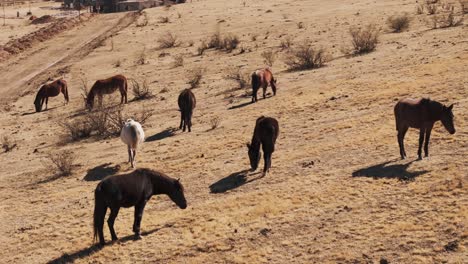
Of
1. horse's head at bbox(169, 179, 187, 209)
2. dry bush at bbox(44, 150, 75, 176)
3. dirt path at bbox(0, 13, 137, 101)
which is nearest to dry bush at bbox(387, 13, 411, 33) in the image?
dry bush at bbox(44, 150, 75, 176)

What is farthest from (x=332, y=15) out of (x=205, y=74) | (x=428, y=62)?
(x=428, y=62)

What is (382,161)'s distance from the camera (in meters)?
12.4

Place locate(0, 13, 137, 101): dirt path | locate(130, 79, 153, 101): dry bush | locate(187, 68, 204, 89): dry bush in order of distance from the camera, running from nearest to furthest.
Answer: locate(130, 79, 153, 101): dry bush → locate(187, 68, 204, 89): dry bush → locate(0, 13, 137, 101): dirt path

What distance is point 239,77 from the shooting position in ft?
76.4

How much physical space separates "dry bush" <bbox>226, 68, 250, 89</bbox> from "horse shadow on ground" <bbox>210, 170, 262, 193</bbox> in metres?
9.86

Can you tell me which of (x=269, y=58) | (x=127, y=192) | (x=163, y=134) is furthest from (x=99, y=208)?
(x=269, y=58)

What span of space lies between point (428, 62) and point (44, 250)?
16.0 m

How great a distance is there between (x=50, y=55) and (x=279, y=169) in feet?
108

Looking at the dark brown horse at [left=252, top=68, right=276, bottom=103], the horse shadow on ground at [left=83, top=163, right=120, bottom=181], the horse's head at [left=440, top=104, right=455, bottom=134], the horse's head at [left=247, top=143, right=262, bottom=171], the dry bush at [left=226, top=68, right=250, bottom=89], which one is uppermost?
the horse's head at [left=440, top=104, right=455, bottom=134]

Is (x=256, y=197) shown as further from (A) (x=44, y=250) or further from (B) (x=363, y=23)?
(B) (x=363, y=23)

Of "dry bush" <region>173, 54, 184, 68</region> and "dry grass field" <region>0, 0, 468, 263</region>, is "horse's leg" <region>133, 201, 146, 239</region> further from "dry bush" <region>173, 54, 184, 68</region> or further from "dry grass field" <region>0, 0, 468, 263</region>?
"dry bush" <region>173, 54, 184, 68</region>

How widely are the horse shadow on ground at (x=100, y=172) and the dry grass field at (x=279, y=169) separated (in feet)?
0.23

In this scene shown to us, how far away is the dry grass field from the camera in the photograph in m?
9.59

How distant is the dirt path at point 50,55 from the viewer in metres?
32.1
